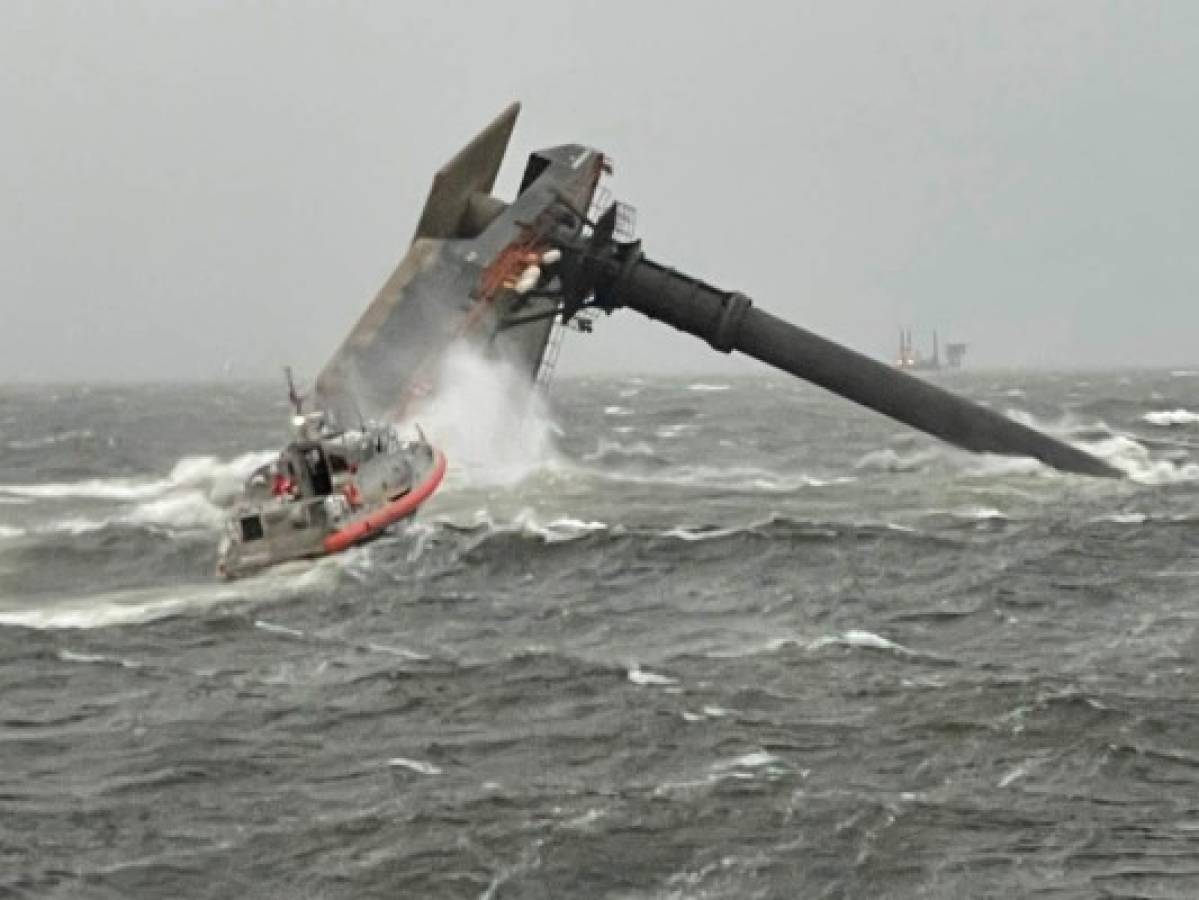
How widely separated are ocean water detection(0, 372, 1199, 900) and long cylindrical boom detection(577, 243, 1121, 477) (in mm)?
7189

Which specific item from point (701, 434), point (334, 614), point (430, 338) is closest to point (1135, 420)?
point (701, 434)

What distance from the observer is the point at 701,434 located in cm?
9388

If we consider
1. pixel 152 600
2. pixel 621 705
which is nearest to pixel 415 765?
pixel 621 705

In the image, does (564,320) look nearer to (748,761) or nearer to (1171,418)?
(748,761)

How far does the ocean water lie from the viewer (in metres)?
17.5

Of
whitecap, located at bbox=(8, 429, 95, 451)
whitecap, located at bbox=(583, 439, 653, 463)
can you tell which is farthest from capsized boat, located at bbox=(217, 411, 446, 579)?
whitecap, located at bbox=(8, 429, 95, 451)

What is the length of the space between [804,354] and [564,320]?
9.25 metres

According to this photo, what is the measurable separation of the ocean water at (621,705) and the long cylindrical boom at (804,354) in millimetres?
7189

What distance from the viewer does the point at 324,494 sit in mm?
41844

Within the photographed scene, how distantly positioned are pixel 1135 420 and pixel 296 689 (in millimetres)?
82105

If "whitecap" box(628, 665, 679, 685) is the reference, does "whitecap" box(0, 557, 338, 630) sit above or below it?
above

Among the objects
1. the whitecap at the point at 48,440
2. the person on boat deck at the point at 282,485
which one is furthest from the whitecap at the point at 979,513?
the whitecap at the point at 48,440

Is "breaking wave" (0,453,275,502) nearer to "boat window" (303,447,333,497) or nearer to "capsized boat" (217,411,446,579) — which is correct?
"capsized boat" (217,411,446,579)

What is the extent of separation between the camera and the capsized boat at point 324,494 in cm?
3906
